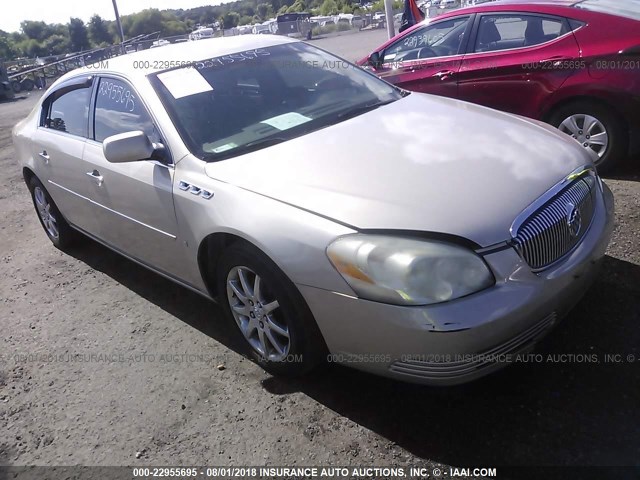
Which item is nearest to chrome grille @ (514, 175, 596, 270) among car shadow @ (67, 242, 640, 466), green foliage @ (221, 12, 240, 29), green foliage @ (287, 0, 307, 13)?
car shadow @ (67, 242, 640, 466)

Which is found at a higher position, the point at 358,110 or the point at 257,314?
the point at 358,110

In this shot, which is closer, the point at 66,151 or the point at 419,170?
the point at 419,170

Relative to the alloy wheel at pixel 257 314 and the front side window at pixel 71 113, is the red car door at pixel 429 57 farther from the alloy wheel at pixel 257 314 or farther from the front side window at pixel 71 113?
the alloy wheel at pixel 257 314

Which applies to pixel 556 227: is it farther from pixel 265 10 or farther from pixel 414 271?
pixel 265 10

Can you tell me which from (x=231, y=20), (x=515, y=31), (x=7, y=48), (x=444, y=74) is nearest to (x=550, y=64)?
(x=515, y=31)

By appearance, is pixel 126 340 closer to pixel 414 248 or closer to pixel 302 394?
pixel 302 394

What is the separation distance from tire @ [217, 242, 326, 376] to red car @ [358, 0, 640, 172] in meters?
3.51

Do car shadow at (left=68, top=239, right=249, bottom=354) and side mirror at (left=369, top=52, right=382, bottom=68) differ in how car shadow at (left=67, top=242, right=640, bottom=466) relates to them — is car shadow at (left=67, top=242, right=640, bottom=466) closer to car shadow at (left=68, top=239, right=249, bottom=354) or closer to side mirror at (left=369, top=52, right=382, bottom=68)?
car shadow at (left=68, top=239, right=249, bottom=354)

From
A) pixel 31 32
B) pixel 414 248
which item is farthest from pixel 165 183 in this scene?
pixel 31 32

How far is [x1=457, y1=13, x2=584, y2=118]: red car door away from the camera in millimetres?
5117

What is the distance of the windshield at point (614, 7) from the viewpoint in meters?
4.92

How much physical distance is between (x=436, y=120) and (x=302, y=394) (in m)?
1.72

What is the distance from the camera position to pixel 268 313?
2.92m

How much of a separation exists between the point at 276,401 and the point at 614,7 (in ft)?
14.8
